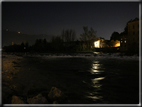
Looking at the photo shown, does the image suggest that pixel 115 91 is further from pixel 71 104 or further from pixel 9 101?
pixel 9 101

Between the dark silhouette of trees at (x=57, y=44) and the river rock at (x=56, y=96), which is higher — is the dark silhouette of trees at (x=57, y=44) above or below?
above

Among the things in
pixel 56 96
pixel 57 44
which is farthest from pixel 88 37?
pixel 56 96

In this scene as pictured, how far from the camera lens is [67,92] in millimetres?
6770

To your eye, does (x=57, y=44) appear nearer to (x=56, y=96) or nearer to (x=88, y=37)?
(x=88, y=37)

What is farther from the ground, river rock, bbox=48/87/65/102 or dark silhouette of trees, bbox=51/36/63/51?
dark silhouette of trees, bbox=51/36/63/51

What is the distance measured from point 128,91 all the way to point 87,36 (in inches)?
2044

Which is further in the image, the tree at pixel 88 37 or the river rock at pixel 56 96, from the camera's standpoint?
the tree at pixel 88 37

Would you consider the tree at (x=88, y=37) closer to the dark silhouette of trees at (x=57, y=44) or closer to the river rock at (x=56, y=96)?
the dark silhouette of trees at (x=57, y=44)

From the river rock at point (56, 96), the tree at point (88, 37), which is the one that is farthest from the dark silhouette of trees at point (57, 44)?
the river rock at point (56, 96)

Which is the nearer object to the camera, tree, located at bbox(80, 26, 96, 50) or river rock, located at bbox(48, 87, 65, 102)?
river rock, located at bbox(48, 87, 65, 102)

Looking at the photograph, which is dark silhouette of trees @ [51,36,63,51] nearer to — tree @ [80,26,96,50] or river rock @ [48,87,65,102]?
tree @ [80,26,96,50]

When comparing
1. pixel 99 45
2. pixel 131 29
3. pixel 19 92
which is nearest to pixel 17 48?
pixel 99 45

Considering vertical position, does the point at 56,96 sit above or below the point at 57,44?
below

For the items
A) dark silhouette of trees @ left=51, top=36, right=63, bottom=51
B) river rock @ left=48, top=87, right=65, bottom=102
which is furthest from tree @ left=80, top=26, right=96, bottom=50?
river rock @ left=48, top=87, right=65, bottom=102
